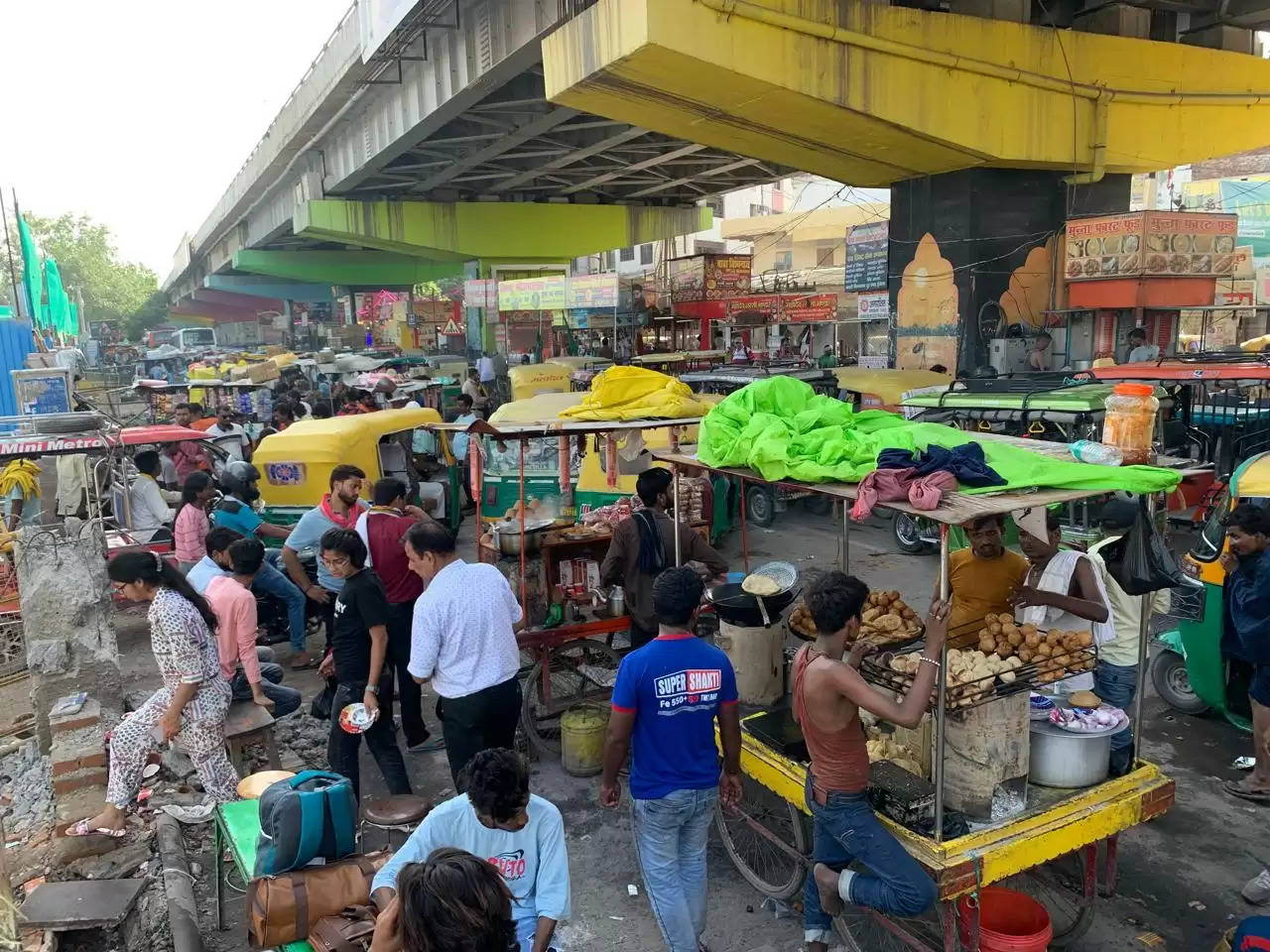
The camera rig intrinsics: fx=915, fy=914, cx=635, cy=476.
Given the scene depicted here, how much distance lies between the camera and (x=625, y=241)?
127 feet

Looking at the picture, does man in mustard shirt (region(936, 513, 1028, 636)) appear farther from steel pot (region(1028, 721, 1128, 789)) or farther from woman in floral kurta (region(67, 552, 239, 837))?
woman in floral kurta (region(67, 552, 239, 837))

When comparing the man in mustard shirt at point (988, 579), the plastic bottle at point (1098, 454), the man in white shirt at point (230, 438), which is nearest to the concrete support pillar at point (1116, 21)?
the plastic bottle at point (1098, 454)

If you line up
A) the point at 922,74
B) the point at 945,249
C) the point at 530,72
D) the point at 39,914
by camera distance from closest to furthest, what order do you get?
1. the point at 39,914
2. the point at 922,74
3. the point at 945,249
4. the point at 530,72

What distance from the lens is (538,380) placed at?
69.8ft

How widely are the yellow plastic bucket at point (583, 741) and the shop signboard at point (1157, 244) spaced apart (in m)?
13.2

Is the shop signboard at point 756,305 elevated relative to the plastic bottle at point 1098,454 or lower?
elevated

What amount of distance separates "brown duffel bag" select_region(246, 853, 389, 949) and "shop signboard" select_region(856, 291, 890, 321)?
16971 millimetres

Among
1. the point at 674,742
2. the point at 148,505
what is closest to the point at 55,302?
the point at 148,505

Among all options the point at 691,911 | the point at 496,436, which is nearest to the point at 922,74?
the point at 496,436

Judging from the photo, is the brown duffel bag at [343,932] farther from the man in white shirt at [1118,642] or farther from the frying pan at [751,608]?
the man in white shirt at [1118,642]

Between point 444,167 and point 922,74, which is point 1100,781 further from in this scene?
point 444,167

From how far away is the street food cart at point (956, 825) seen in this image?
3957 millimetres

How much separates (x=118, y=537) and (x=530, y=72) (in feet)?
41.1

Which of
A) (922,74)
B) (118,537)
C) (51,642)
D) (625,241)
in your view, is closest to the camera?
(51,642)
